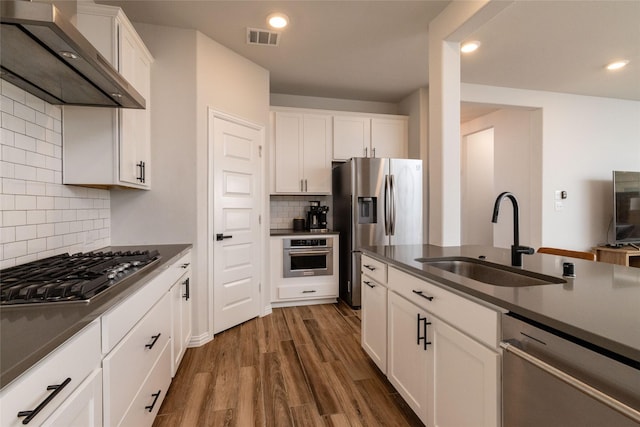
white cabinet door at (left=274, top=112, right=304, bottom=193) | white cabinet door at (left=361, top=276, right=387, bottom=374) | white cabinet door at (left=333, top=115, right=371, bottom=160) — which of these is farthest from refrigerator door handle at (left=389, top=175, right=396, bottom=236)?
white cabinet door at (left=361, top=276, right=387, bottom=374)

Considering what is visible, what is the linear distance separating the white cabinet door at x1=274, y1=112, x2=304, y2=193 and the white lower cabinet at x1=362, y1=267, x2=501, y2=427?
2.26 metres

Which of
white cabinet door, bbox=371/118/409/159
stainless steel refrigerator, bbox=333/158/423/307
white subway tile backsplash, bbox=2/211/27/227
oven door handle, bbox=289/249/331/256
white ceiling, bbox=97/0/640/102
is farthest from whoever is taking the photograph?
white cabinet door, bbox=371/118/409/159

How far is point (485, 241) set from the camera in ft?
18.0

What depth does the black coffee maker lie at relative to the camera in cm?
389

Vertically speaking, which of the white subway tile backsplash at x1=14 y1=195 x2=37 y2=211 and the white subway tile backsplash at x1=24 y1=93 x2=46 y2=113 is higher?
the white subway tile backsplash at x1=24 y1=93 x2=46 y2=113

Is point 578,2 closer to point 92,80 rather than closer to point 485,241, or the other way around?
point 92,80

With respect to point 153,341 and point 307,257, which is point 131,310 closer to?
point 153,341

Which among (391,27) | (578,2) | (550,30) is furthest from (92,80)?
(550,30)

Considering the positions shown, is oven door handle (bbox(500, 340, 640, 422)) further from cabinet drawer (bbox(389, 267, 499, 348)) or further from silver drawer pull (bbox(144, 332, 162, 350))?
silver drawer pull (bbox(144, 332, 162, 350))

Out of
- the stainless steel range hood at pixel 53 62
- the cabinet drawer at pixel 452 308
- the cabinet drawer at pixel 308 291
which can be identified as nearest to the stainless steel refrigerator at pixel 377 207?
the cabinet drawer at pixel 308 291

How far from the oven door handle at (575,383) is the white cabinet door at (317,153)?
10.1 ft

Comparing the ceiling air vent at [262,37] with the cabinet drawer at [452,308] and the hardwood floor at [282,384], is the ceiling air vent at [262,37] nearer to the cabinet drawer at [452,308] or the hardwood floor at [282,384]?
the cabinet drawer at [452,308]

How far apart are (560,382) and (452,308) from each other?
1.49 ft

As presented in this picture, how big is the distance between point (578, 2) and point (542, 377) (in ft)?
9.02
